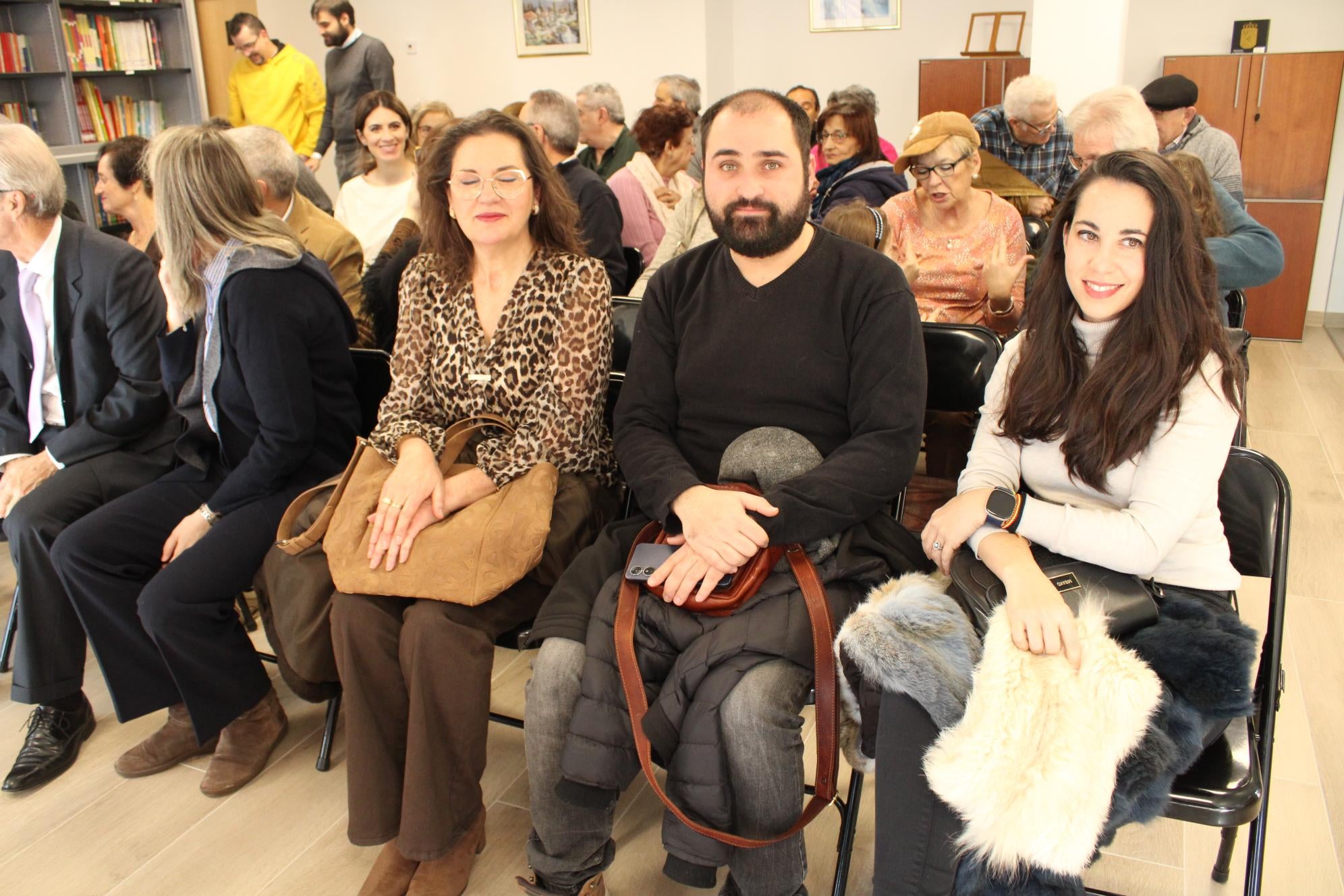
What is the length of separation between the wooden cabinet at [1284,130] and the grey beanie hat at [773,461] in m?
5.11

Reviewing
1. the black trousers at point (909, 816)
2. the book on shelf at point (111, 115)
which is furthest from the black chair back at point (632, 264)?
the book on shelf at point (111, 115)

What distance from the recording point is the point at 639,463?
200cm

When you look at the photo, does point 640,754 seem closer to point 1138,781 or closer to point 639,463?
point 639,463

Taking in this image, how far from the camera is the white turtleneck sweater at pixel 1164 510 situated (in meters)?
1.61

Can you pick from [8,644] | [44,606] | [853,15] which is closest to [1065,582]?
[44,606]

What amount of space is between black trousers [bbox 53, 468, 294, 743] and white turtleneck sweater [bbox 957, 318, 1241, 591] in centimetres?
156

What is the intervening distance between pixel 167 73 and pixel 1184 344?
7057 millimetres

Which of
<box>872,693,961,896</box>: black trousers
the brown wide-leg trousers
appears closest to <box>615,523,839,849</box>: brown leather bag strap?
<box>872,693,961,896</box>: black trousers

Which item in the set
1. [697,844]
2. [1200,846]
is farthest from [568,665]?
[1200,846]

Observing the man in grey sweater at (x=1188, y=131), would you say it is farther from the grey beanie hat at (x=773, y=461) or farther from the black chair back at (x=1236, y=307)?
the grey beanie hat at (x=773, y=461)

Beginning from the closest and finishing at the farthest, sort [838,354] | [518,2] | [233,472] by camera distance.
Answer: [838,354]
[233,472]
[518,2]

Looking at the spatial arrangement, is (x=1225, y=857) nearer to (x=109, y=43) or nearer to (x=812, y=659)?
(x=812, y=659)

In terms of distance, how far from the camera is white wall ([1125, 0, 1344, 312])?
5973 mm

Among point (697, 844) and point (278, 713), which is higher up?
point (697, 844)
